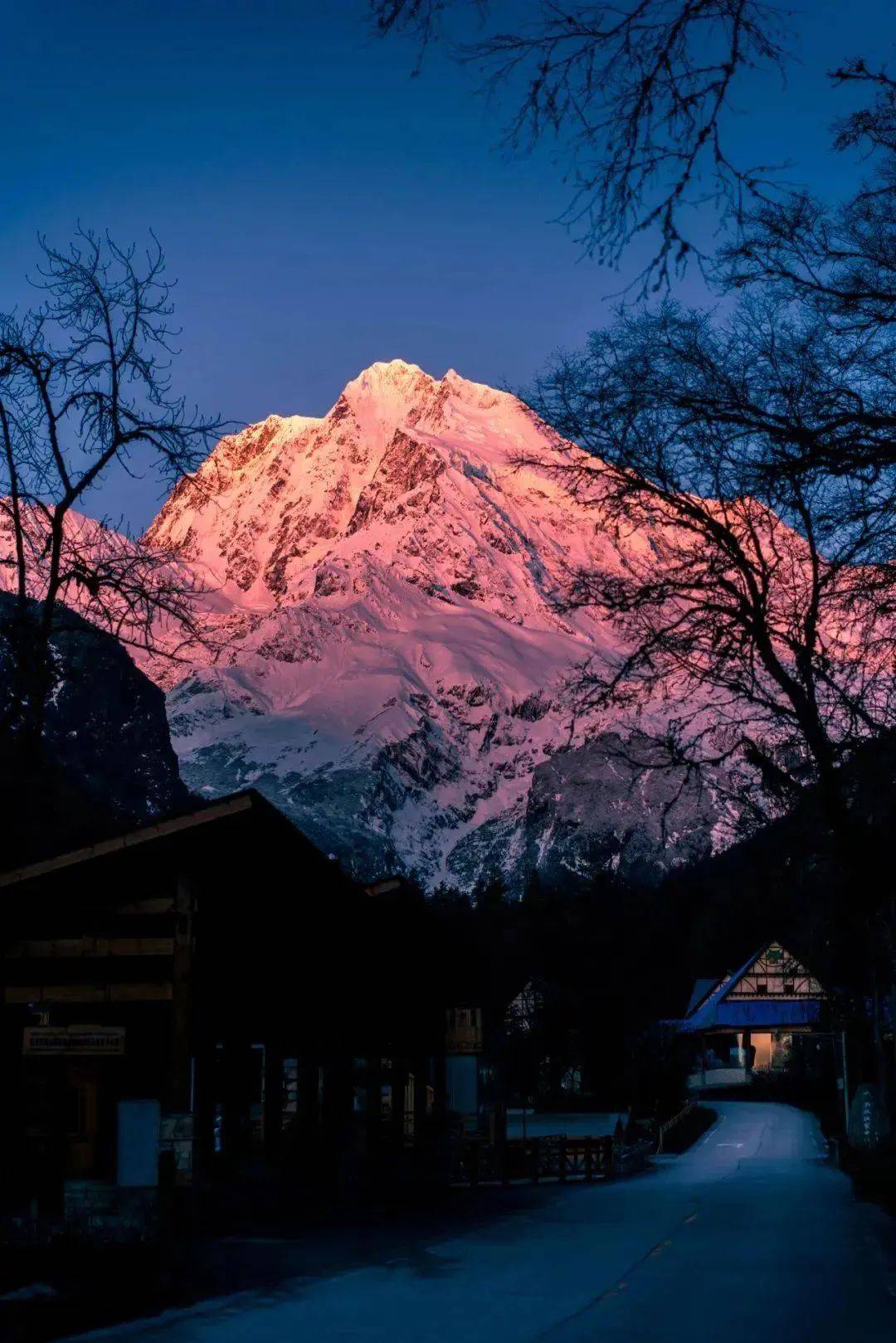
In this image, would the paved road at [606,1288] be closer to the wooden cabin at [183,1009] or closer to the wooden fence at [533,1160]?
the wooden cabin at [183,1009]

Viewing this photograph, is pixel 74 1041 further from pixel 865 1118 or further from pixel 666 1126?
pixel 666 1126

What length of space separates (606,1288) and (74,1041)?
231 inches

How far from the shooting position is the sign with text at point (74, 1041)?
16.0m

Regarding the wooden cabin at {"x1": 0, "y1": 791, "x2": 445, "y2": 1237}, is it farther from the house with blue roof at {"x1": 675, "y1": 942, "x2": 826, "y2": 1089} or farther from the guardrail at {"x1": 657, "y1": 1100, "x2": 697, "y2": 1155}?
the house with blue roof at {"x1": 675, "y1": 942, "x2": 826, "y2": 1089}

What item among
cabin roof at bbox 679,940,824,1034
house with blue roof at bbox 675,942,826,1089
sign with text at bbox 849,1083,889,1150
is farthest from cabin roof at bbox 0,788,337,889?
cabin roof at bbox 679,940,824,1034

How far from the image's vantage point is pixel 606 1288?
14258mm

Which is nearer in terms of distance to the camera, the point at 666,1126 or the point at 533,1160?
the point at 533,1160

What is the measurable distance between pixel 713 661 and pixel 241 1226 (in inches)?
381

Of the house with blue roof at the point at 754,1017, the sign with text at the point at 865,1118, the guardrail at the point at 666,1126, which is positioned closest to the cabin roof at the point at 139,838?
the sign with text at the point at 865,1118

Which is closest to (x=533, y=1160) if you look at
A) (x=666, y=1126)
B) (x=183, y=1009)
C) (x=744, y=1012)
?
(x=666, y=1126)

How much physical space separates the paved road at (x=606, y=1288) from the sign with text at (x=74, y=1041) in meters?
3.06

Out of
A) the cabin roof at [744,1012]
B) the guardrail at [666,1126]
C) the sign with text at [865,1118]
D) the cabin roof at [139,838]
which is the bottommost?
the guardrail at [666,1126]

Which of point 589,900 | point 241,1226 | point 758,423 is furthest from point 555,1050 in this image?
point 758,423

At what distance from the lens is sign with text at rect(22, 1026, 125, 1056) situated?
52.3 feet
